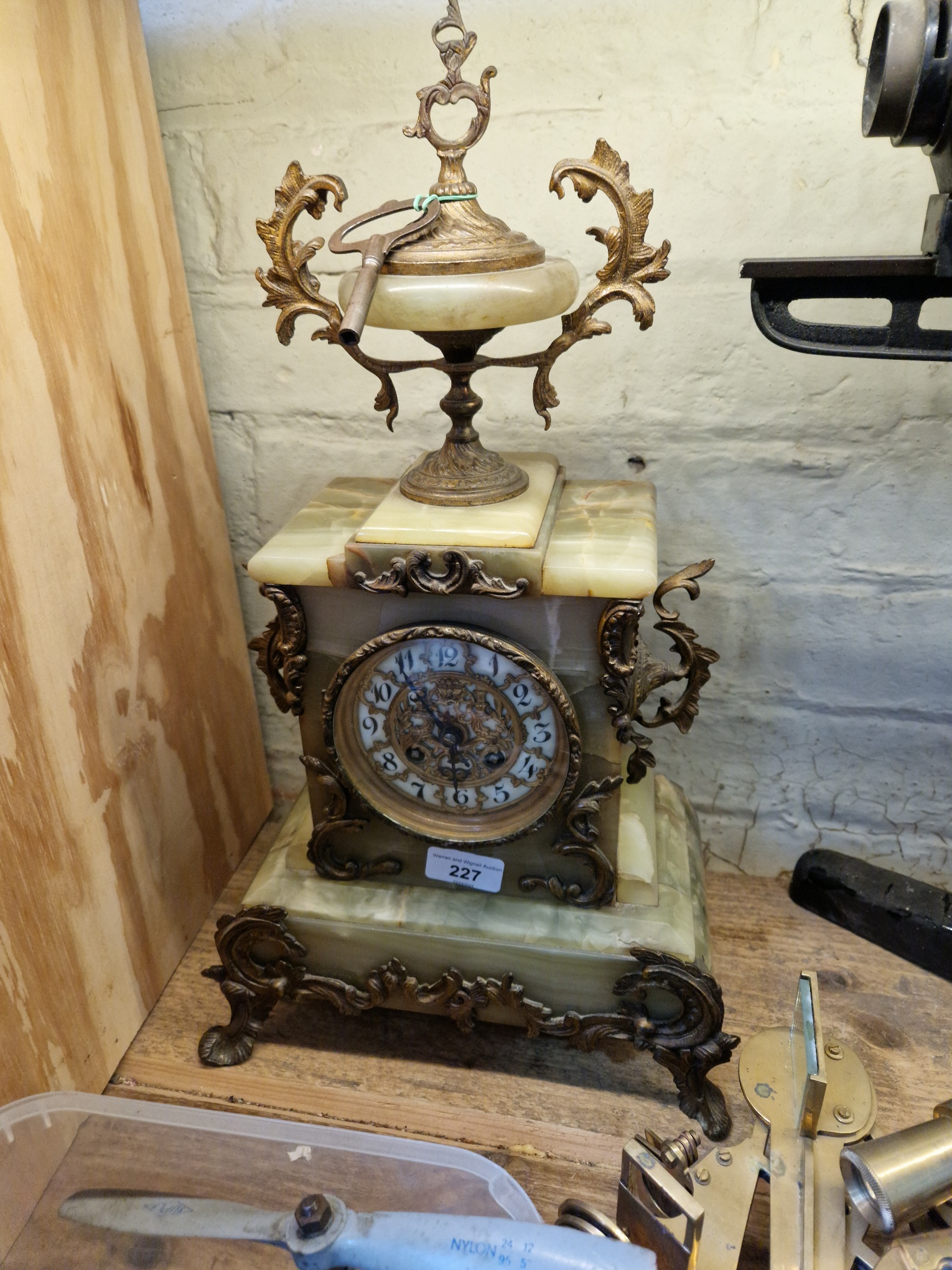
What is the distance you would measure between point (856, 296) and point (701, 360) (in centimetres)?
37

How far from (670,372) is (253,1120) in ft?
3.22

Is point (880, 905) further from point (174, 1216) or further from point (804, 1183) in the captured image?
point (174, 1216)

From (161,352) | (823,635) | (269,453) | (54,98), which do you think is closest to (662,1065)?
(823,635)

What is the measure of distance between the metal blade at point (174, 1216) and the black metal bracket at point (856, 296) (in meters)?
0.89

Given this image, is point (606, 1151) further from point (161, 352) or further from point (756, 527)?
point (161, 352)

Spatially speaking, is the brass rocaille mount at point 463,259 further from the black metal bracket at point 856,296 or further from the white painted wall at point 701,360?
the white painted wall at point 701,360

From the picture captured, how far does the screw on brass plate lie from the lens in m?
0.73

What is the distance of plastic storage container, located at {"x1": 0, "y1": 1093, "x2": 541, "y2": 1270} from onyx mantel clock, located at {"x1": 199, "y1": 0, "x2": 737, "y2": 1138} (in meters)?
0.22

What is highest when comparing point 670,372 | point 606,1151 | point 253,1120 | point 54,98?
point 54,98

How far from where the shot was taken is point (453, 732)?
3.23 ft

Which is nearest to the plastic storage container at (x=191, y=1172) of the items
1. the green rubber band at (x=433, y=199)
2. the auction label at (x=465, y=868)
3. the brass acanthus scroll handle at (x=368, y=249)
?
the auction label at (x=465, y=868)

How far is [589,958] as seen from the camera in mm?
1020

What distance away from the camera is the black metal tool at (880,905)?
1219 millimetres

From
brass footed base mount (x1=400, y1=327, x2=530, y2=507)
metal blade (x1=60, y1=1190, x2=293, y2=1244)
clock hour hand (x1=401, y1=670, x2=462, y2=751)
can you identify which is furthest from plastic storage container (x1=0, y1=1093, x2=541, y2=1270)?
brass footed base mount (x1=400, y1=327, x2=530, y2=507)
